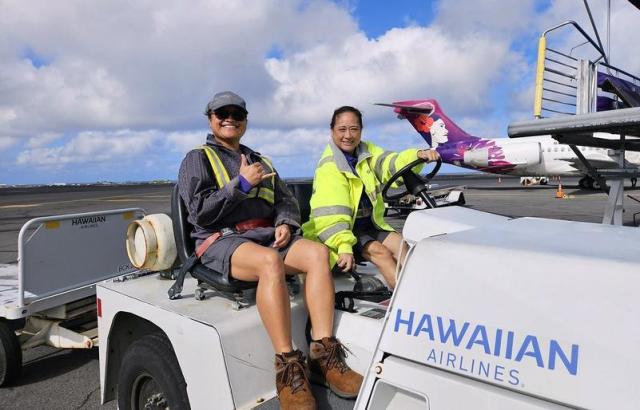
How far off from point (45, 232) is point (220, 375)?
2.34 metres

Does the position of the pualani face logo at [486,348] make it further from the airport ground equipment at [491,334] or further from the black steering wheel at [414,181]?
the black steering wheel at [414,181]

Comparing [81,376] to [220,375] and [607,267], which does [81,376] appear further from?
[607,267]

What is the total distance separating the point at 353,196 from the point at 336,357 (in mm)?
1192

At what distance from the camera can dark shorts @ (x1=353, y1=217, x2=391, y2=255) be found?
113 inches

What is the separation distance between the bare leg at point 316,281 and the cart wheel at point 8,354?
7.69ft

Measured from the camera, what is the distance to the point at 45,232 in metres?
3.38

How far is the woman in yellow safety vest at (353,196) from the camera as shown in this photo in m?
2.61

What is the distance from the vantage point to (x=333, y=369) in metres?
1.85

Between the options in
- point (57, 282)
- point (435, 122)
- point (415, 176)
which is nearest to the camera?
point (415, 176)

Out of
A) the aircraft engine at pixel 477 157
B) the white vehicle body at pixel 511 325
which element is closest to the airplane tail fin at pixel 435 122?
the aircraft engine at pixel 477 157


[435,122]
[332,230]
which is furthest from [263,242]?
[435,122]

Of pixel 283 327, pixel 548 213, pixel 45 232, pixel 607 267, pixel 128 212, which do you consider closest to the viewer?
pixel 607 267

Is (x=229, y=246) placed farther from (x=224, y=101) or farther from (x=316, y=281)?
(x=224, y=101)

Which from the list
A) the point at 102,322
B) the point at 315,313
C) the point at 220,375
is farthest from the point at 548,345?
the point at 102,322
